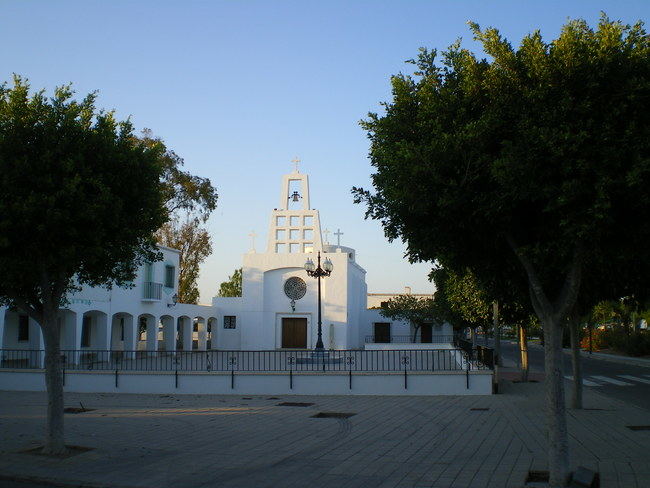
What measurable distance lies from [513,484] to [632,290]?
21.3 ft

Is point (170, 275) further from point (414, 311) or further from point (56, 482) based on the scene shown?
point (56, 482)

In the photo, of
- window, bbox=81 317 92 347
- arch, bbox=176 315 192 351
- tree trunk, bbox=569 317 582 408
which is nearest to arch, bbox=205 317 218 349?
arch, bbox=176 315 192 351

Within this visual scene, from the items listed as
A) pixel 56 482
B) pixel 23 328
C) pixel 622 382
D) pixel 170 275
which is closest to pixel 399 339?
pixel 170 275

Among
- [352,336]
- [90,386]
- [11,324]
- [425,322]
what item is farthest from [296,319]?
[90,386]

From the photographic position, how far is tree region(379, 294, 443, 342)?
45344mm

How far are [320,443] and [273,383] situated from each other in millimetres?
8130

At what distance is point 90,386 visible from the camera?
19234 millimetres

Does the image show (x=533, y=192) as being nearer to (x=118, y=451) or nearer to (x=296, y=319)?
(x=118, y=451)

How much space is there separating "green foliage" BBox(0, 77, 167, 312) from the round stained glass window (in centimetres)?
3299

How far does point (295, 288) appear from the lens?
43656 mm

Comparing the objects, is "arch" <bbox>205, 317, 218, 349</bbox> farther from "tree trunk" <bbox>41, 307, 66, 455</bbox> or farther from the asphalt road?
"tree trunk" <bbox>41, 307, 66, 455</bbox>

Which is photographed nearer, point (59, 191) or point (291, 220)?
point (59, 191)

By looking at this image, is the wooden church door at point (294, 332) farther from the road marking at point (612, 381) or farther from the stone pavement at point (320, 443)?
→ the stone pavement at point (320, 443)

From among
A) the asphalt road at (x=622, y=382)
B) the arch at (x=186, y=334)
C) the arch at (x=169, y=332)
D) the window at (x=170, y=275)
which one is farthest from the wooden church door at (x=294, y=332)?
the asphalt road at (x=622, y=382)
